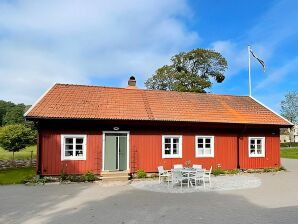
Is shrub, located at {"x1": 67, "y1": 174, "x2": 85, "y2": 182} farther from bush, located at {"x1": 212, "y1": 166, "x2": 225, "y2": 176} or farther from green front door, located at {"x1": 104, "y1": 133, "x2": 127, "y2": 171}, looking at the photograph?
bush, located at {"x1": 212, "y1": 166, "x2": 225, "y2": 176}

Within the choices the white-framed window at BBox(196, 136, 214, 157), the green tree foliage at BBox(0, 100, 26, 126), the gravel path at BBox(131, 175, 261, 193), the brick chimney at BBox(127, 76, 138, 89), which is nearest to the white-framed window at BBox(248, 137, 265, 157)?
the white-framed window at BBox(196, 136, 214, 157)

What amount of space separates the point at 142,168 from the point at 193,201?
23.4 ft

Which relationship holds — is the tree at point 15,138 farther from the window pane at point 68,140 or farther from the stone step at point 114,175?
the stone step at point 114,175

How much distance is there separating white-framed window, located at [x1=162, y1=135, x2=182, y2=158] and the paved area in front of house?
15.8 feet

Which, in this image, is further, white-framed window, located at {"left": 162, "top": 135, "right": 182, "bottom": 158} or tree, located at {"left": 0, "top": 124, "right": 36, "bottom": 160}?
tree, located at {"left": 0, "top": 124, "right": 36, "bottom": 160}

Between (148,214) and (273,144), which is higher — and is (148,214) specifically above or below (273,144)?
below

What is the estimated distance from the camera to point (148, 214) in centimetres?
938

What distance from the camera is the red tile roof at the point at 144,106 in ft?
58.2

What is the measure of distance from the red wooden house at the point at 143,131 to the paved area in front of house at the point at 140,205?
10.00 feet

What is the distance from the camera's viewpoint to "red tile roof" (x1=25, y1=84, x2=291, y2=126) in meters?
17.7

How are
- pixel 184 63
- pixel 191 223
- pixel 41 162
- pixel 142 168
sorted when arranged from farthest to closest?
pixel 184 63 < pixel 142 168 < pixel 41 162 < pixel 191 223

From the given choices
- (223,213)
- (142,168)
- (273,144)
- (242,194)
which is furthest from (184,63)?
(223,213)

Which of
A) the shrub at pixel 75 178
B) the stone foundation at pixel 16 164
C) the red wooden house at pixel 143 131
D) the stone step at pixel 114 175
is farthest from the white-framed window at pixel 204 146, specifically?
the stone foundation at pixel 16 164

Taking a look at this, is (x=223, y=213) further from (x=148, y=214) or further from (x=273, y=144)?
(x=273, y=144)
